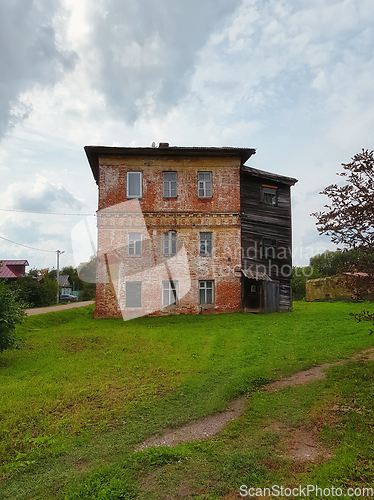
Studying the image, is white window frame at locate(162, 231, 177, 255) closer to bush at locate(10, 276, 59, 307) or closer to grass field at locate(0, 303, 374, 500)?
grass field at locate(0, 303, 374, 500)

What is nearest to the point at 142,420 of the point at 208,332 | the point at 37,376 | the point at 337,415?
the point at 337,415

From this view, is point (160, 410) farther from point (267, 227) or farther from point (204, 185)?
point (267, 227)

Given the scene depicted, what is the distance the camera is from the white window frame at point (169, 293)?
70.1ft

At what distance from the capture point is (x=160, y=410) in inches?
268

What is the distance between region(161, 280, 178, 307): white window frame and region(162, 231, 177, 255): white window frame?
181 centimetres

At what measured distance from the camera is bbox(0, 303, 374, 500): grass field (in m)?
4.45

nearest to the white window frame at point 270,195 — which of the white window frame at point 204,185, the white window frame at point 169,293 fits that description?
the white window frame at point 204,185

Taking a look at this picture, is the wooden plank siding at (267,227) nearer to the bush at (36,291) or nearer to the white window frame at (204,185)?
the white window frame at (204,185)

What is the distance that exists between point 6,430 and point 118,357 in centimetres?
519

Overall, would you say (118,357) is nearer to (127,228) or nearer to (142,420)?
(142,420)

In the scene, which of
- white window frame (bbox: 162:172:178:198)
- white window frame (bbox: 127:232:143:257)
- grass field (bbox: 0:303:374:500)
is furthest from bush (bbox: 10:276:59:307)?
grass field (bbox: 0:303:374:500)

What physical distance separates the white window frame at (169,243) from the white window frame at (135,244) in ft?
4.56

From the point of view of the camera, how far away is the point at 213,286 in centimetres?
2167

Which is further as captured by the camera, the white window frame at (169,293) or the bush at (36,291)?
the bush at (36,291)
